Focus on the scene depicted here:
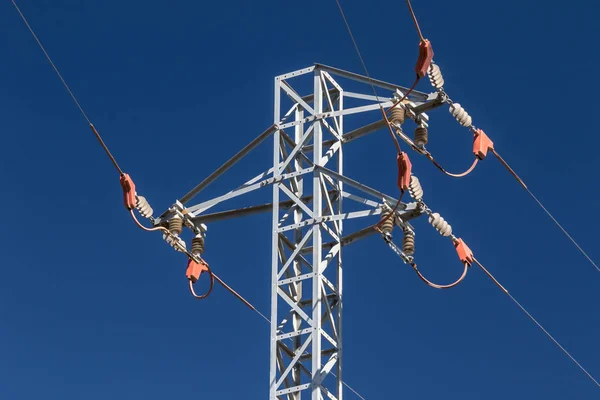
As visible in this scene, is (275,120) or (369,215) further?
(275,120)

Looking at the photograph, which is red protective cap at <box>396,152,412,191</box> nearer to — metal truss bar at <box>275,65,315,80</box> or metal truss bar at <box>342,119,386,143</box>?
metal truss bar at <box>342,119,386,143</box>

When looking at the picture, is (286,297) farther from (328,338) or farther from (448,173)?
(448,173)

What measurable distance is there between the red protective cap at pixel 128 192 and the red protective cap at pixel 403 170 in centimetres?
482

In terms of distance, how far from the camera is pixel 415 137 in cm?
2662

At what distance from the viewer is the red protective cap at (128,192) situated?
87.4 ft

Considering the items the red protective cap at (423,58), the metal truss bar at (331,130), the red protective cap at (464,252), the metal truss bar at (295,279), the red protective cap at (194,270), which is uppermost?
the metal truss bar at (331,130)

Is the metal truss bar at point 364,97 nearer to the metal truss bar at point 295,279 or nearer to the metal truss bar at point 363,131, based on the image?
the metal truss bar at point 363,131

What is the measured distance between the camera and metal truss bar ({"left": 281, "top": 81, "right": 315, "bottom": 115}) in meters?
26.8

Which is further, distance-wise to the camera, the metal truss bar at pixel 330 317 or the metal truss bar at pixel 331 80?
the metal truss bar at pixel 331 80

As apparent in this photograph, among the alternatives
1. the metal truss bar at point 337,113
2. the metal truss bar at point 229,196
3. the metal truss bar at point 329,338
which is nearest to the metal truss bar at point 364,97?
the metal truss bar at point 337,113

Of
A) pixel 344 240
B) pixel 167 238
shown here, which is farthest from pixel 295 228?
pixel 167 238

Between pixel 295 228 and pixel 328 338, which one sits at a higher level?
pixel 295 228

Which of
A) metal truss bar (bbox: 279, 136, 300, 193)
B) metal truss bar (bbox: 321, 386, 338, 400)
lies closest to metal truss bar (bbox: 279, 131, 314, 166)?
metal truss bar (bbox: 279, 136, 300, 193)

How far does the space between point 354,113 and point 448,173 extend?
185cm
